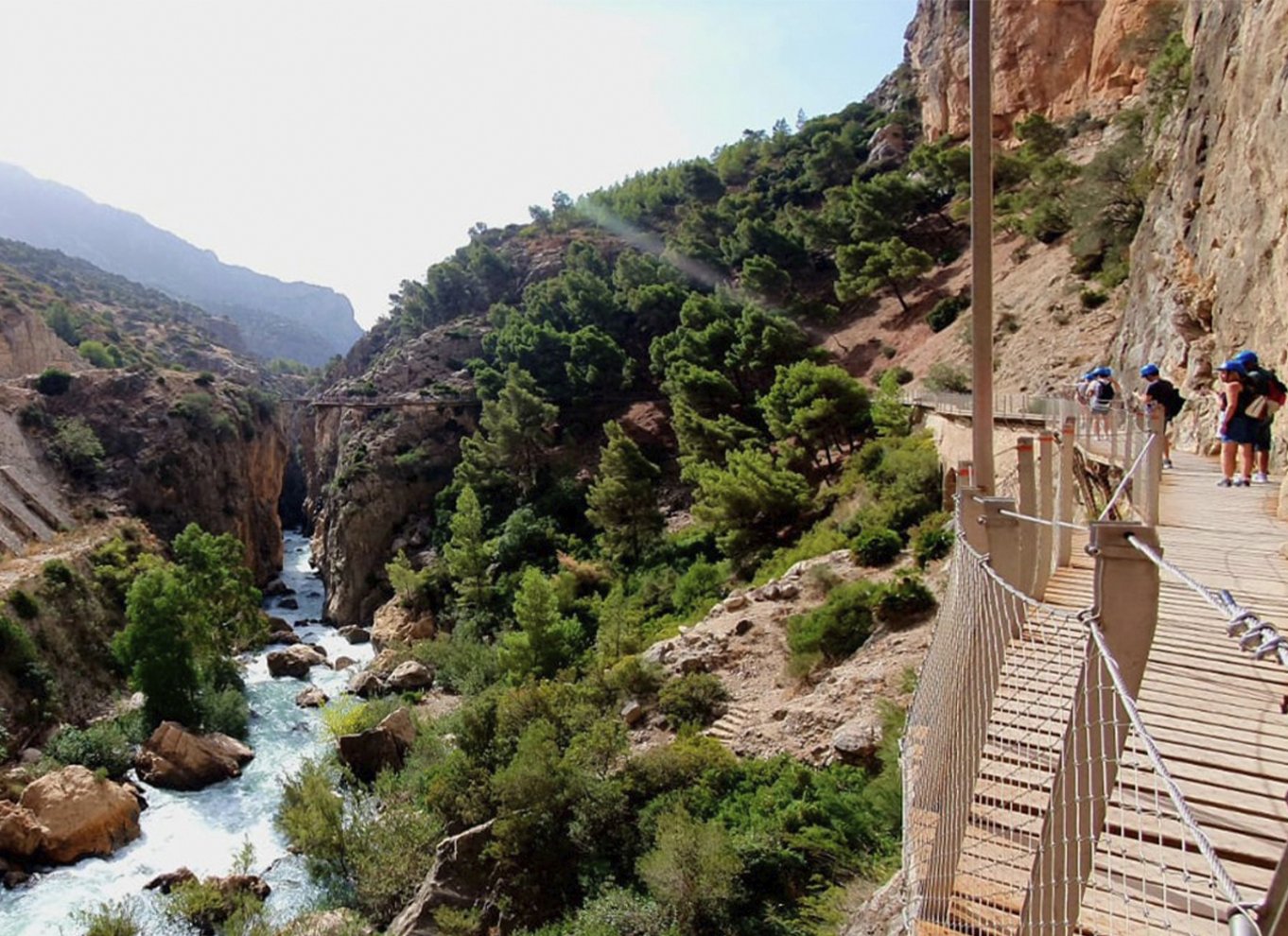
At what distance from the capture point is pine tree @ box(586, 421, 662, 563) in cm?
3119

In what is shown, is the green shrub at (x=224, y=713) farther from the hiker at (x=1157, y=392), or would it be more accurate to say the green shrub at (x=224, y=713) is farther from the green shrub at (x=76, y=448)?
the hiker at (x=1157, y=392)

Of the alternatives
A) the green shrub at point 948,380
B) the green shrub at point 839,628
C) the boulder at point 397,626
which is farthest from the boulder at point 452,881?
the green shrub at point 948,380

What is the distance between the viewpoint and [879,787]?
33.2 feet

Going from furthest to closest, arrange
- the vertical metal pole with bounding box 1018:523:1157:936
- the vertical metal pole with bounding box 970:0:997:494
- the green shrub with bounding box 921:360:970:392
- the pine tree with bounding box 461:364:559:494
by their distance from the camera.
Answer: the pine tree with bounding box 461:364:559:494, the green shrub with bounding box 921:360:970:392, the vertical metal pole with bounding box 970:0:997:494, the vertical metal pole with bounding box 1018:523:1157:936

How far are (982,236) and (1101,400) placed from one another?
349 inches

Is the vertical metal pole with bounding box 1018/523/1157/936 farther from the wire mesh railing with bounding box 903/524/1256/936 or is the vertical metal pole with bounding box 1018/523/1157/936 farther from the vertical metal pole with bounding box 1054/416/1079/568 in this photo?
the vertical metal pole with bounding box 1054/416/1079/568

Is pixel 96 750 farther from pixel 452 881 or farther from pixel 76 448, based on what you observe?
pixel 76 448

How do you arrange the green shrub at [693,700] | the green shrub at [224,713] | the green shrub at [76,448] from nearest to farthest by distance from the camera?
the green shrub at [693,700], the green shrub at [224,713], the green shrub at [76,448]

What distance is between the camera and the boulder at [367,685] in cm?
2667

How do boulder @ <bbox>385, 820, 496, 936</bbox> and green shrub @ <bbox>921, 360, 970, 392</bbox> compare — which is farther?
green shrub @ <bbox>921, 360, 970, 392</bbox>

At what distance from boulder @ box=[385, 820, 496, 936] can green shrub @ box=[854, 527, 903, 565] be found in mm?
10966

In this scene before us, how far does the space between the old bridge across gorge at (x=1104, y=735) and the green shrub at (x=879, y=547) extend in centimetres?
1066

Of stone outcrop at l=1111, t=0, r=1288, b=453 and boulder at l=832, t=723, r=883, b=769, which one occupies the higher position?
stone outcrop at l=1111, t=0, r=1288, b=453

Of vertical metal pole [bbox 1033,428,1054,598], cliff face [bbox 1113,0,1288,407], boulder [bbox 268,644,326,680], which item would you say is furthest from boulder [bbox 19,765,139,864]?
cliff face [bbox 1113,0,1288,407]
